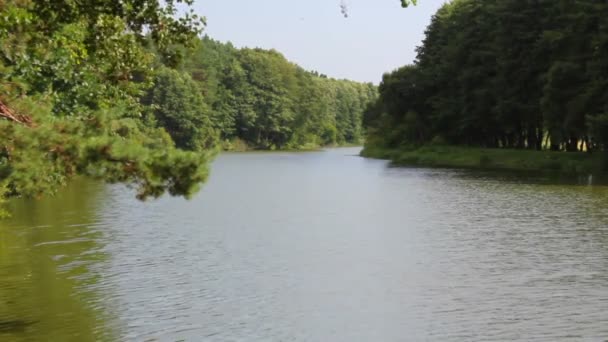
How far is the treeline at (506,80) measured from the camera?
5394 centimetres

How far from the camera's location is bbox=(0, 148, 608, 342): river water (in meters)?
15.6

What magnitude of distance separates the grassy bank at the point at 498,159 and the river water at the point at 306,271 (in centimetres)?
1980

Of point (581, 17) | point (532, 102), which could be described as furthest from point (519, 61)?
point (581, 17)

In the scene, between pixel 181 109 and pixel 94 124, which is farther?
pixel 181 109

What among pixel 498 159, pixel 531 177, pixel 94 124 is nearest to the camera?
pixel 94 124

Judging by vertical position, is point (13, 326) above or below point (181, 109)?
below

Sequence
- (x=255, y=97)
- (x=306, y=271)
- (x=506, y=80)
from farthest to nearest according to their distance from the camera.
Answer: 1. (x=255, y=97)
2. (x=506, y=80)
3. (x=306, y=271)

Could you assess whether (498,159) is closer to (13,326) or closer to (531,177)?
(531,177)

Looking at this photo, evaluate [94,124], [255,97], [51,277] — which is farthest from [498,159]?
[255,97]

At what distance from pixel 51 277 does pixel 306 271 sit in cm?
613

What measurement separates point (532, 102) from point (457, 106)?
14.8 metres

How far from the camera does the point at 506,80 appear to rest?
227 feet

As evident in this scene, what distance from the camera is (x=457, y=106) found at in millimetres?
80750

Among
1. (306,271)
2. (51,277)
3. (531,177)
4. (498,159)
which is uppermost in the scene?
(498,159)
